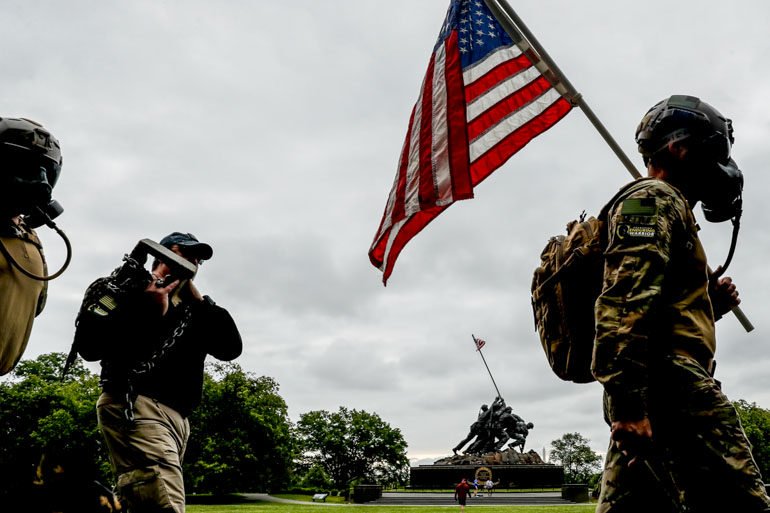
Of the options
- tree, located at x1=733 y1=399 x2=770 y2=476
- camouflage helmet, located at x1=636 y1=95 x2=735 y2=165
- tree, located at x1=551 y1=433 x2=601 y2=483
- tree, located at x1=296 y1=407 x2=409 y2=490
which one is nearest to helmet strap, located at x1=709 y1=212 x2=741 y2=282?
camouflage helmet, located at x1=636 y1=95 x2=735 y2=165

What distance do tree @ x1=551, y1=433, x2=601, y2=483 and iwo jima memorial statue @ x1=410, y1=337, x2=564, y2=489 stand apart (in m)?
90.5

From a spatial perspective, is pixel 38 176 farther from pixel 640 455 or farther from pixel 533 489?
pixel 533 489

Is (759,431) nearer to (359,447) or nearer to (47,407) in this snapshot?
(359,447)

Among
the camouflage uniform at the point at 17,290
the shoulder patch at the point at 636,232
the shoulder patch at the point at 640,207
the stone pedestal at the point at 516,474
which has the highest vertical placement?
the stone pedestal at the point at 516,474

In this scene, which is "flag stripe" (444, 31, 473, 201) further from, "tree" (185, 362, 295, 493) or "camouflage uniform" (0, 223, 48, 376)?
"tree" (185, 362, 295, 493)

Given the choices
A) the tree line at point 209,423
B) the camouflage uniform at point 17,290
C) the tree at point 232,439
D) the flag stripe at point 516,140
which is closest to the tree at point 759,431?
the tree line at point 209,423

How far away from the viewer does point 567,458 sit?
435ft

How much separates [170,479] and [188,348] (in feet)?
2.73

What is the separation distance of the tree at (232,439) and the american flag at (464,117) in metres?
48.6

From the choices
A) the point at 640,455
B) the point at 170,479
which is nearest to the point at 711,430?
the point at 640,455

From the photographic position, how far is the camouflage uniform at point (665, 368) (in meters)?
2.31

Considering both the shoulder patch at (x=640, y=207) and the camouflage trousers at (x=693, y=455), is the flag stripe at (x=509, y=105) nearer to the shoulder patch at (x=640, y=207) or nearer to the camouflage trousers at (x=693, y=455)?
the shoulder patch at (x=640, y=207)

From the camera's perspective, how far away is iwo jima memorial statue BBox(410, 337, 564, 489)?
3738 centimetres

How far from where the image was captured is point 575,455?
13200 centimetres
